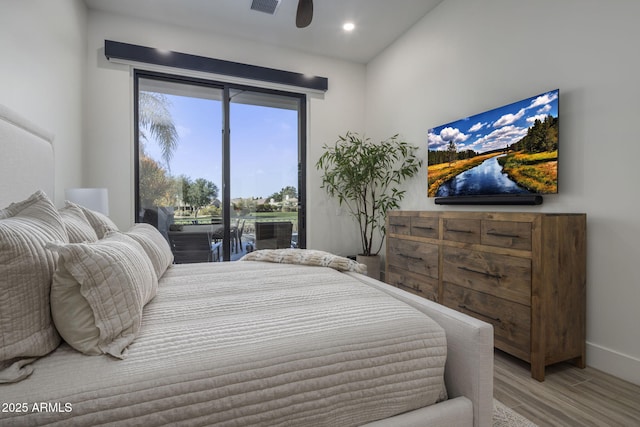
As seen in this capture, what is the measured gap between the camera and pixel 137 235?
1646 millimetres

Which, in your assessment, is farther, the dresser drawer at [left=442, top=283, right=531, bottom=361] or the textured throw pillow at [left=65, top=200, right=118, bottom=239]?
the dresser drawer at [left=442, top=283, right=531, bottom=361]

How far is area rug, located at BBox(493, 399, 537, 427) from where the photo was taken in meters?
1.39

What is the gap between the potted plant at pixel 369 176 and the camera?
11.8 ft

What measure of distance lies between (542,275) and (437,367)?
1.12 meters

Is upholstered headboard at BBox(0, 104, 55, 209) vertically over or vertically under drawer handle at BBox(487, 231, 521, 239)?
over

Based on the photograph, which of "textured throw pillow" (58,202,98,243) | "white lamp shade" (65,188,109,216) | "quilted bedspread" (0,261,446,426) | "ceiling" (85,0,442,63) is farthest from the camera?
"ceiling" (85,0,442,63)

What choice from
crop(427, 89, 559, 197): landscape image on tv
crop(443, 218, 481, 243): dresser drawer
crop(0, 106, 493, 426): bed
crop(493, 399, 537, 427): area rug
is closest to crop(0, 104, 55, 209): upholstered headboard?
crop(0, 106, 493, 426): bed

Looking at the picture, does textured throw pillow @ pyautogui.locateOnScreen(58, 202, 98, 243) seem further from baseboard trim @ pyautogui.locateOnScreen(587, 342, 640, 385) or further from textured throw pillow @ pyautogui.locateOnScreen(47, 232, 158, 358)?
baseboard trim @ pyautogui.locateOnScreen(587, 342, 640, 385)

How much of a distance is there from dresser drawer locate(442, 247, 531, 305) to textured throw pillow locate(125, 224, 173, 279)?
1971mm

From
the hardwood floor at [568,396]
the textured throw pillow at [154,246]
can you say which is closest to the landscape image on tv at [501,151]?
the hardwood floor at [568,396]

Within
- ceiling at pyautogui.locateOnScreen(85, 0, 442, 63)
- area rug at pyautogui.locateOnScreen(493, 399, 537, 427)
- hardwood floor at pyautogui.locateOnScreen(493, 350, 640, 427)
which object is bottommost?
hardwood floor at pyautogui.locateOnScreen(493, 350, 640, 427)

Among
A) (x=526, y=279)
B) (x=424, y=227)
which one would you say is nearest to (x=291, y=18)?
(x=424, y=227)

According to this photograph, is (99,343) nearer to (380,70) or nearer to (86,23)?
(86,23)

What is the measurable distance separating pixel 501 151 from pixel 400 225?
3.43 feet
